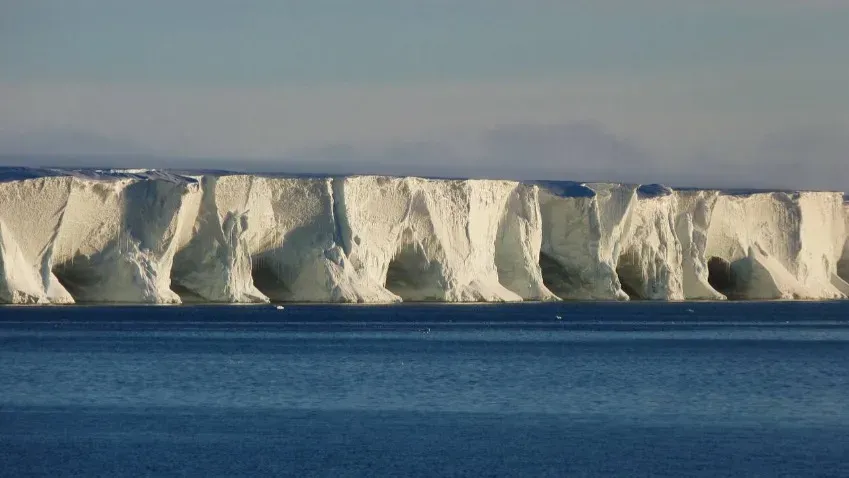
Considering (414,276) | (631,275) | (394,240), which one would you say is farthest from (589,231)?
(394,240)

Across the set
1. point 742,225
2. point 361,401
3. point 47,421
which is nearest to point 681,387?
point 361,401

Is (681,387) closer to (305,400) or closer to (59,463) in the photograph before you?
(305,400)

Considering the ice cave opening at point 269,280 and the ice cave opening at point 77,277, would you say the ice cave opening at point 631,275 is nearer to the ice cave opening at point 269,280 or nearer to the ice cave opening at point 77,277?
the ice cave opening at point 269,280

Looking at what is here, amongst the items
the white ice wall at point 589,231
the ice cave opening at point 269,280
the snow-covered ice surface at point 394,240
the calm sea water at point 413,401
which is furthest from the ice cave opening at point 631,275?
the ice cave opening at point 269,280

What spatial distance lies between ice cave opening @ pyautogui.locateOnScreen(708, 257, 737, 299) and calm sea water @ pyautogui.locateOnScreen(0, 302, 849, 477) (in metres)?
17.6

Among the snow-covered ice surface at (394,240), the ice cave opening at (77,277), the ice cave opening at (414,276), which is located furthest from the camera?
the ice cave opening at (414,276)

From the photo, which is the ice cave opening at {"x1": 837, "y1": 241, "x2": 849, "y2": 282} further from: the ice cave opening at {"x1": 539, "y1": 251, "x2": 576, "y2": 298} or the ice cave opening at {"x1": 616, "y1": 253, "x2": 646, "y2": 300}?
the ice cave opening at {"x1": 539, "y1": 251, "x2": 576, "y2": 298}

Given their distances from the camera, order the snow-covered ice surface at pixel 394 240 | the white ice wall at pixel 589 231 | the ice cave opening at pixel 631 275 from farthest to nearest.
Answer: the ice cave opening at pixel 631 275
the white ice wall at pixel 589 231
the snow-covered ice surface at pixel 394 240

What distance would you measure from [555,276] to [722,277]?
27.6 feet

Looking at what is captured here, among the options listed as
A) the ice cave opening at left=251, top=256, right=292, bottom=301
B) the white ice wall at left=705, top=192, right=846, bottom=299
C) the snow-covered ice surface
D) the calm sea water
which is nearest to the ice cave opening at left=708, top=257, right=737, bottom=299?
the snow-covered ice surface

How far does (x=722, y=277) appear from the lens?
2391 inches

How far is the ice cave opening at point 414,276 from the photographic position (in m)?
49.7

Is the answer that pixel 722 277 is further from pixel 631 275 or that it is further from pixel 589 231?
pixel 589 231

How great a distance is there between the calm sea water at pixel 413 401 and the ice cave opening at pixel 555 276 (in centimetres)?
1351
